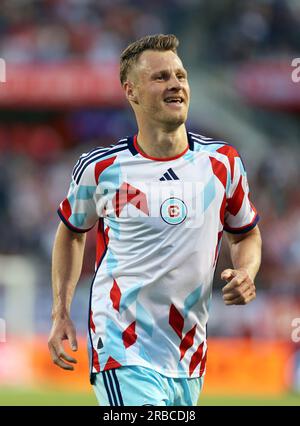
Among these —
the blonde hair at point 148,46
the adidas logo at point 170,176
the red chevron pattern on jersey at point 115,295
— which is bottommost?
the red chevron pattern on jersey at point 115,295

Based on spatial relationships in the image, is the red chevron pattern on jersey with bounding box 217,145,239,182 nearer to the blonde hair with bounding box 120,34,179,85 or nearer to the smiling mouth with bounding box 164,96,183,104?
the smiling mouth with bounding box 164,96,183,104

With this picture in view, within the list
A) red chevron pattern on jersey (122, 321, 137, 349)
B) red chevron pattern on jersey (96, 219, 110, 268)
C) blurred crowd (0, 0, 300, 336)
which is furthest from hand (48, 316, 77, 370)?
blurred crowd (0, 0, 300, 336)

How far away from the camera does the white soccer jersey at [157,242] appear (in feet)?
16.3

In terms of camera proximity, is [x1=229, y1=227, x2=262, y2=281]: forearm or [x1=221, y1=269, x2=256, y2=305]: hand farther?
[x1=229, y1=227, x2=262, y2=281]: forearm

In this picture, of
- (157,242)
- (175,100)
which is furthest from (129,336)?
(175,100)

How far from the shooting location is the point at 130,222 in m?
5.04

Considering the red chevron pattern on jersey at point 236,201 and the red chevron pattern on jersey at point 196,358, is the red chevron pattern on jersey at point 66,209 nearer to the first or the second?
the red chevron pattern on jersey at point 236,201

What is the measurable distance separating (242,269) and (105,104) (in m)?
14.7

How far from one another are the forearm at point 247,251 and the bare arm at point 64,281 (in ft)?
2.66

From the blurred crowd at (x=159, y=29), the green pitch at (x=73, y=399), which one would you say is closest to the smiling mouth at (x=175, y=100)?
the green pitch at (x=73, y=399)

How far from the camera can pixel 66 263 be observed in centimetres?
532

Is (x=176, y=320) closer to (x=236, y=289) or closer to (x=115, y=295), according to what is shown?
(x=115, y=295)

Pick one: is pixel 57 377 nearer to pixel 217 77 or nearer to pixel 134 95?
pixel 217 77

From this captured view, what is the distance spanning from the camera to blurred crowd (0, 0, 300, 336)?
57.9 feet
